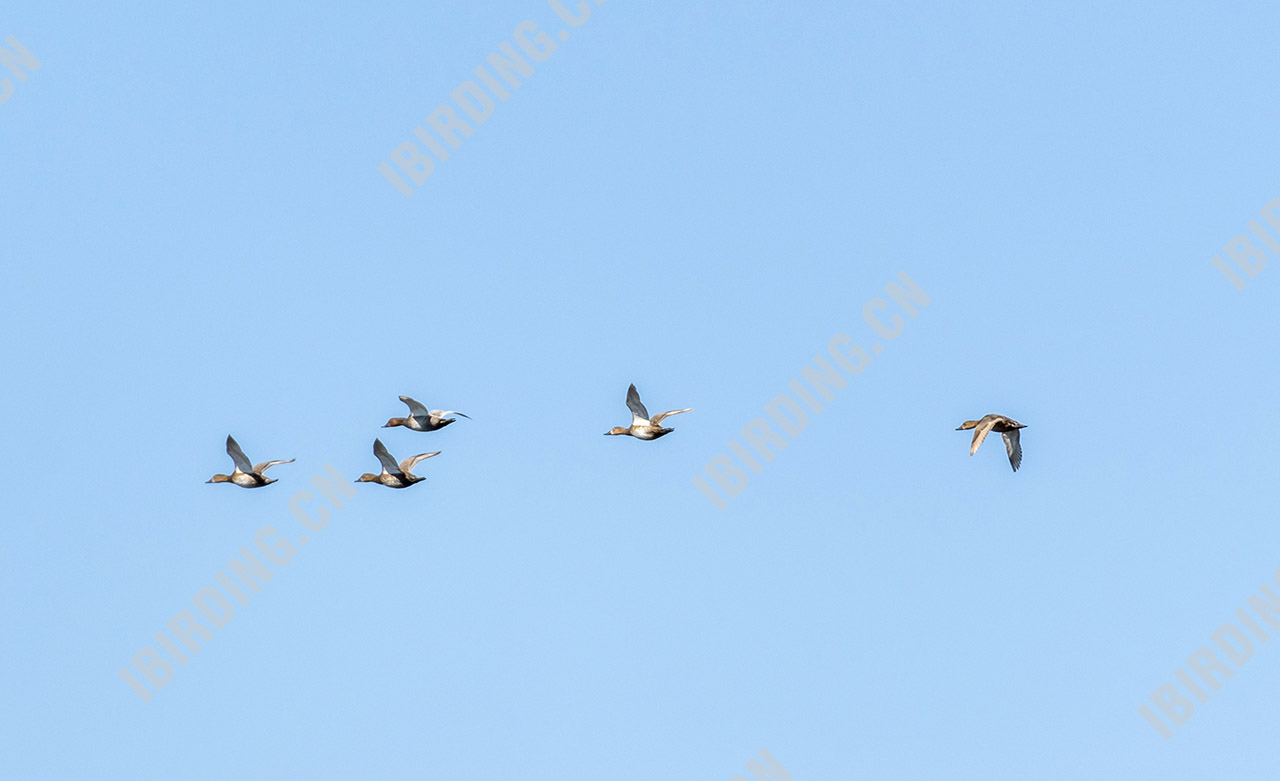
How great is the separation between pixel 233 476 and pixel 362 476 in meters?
5.91

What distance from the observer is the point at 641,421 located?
94625 millimetres

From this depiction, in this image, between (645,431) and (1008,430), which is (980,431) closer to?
(1008,430)

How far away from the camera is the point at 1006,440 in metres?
88.6

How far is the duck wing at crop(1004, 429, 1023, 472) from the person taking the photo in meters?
88.0

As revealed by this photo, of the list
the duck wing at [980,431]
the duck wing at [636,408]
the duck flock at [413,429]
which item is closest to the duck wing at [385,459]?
the duck flock at [413,429]

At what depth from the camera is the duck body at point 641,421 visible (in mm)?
93438

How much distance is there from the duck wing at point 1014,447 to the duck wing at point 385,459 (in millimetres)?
25544

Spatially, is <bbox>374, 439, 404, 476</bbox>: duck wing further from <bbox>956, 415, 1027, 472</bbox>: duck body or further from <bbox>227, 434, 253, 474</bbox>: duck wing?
<bbox>956, 415, 1027, 472</bbox>: duck body

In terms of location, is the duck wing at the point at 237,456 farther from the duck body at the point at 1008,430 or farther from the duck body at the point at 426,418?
the duck body at the point at 1008,430

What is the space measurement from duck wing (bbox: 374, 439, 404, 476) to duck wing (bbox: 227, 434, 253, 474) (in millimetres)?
7290

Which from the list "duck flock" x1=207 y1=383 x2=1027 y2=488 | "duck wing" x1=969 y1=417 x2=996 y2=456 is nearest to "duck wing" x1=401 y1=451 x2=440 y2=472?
"duck flock" x1=207 y1=383 x2=1027 y2=488

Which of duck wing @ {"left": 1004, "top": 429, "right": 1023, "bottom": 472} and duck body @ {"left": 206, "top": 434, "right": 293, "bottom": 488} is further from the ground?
duck wing @ {"left": 1004, "top": 429, "right": 1023, "bottom": 472}

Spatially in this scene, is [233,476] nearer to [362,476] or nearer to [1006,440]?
[362,476]

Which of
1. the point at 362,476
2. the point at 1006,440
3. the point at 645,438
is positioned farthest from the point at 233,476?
the point at 1006,440
